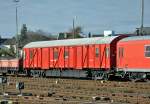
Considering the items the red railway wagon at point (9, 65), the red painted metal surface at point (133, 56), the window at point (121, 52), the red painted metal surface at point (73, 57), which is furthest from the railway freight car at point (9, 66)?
the red painted metal surface at point (133, 56)

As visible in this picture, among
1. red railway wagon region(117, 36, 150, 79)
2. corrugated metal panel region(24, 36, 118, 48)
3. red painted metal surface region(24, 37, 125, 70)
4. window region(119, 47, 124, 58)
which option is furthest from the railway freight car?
red railway wagon region(117, 36, 150, 79)

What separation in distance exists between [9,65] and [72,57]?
17.2 metres

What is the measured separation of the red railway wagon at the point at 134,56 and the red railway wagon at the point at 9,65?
72.2ft

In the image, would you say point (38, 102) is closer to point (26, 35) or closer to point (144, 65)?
point (144, 65)

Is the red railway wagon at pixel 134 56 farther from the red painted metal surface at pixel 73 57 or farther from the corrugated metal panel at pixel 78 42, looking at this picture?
the corrugated metal panel at pixel 78 42

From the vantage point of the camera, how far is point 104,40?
4109 cm

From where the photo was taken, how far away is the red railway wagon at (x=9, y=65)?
5868 centimetres

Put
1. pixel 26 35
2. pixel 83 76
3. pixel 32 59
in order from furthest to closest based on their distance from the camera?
pixel 26 35 < pixel 32 59 < pixel 83 76

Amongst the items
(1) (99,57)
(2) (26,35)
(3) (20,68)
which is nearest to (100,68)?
(1) (99,57)

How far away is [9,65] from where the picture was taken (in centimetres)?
6041

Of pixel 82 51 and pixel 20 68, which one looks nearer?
pixel 82 51

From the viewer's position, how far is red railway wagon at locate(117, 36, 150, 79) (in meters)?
35.8

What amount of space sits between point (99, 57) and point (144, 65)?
241 inches

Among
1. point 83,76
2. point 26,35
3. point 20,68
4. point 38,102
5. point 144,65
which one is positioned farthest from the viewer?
point 26,35
